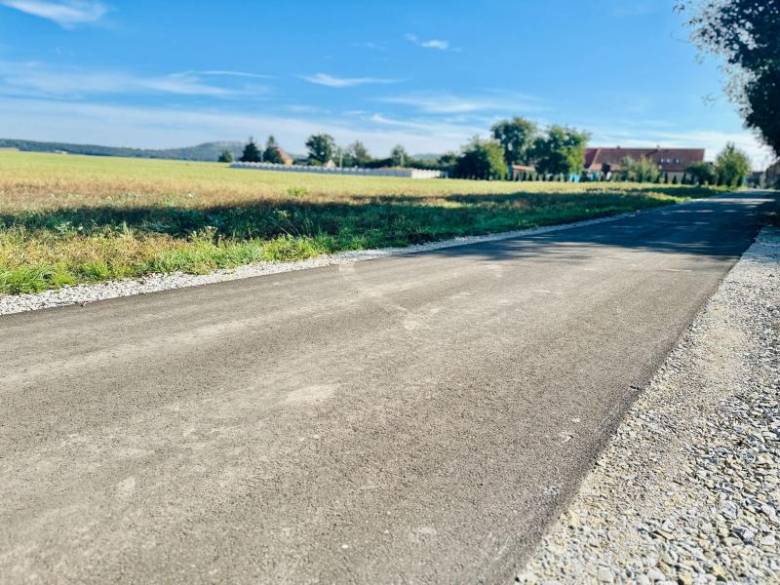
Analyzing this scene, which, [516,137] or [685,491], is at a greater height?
[516,137]

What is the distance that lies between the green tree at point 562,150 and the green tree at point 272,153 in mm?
67349

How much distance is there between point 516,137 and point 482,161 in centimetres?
3202

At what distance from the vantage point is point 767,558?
2.26 metres

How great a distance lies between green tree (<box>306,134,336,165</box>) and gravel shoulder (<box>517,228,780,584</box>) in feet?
450

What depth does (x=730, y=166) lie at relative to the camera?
9088cm

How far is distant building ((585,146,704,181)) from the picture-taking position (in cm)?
12050

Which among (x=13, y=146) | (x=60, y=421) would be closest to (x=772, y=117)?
(x=60, y=421)

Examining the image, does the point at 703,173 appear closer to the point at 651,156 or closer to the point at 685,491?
the point at 651,156

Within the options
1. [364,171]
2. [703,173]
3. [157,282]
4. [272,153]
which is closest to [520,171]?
[703,173]

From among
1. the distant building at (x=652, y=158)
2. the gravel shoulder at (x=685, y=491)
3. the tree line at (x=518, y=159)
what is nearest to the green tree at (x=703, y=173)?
the tree line at (x=518, y=159)

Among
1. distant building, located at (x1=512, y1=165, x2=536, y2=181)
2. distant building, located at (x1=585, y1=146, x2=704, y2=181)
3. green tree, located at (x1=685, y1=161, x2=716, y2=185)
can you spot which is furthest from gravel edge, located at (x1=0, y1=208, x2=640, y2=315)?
distant building, located at (x1=585, y1=146, x2=704, y2=181)

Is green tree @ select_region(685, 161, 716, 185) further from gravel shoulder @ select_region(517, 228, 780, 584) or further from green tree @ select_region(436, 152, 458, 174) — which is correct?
gravel shoulder @ select_region(517, 228, 780, 584)

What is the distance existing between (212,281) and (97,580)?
6.16 metres

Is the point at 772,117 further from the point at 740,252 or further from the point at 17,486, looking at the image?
the point at 17,486
